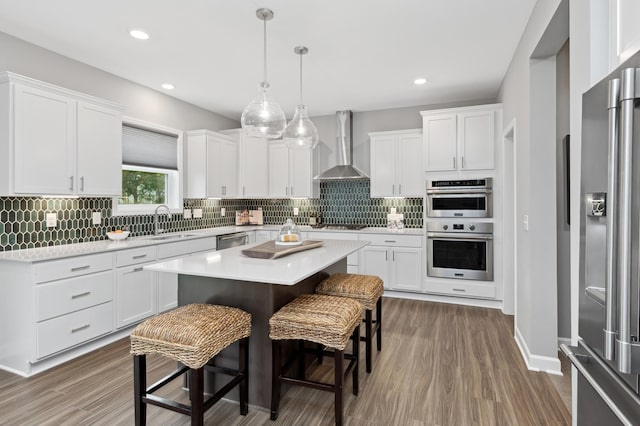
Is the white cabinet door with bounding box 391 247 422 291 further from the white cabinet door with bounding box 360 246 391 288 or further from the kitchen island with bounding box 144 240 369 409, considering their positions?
the kitchen island with bounding box 144 240 369 409

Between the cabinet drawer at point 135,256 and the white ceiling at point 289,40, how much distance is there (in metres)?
1.92

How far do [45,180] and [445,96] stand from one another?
4.63 metres

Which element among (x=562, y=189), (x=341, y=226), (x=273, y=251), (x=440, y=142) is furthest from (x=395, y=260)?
(x=273, y=251)

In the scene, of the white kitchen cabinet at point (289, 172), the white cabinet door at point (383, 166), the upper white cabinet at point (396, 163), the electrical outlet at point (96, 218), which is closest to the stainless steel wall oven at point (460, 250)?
the upper white cabinet at point (396, 163)

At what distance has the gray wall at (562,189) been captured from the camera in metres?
3.03

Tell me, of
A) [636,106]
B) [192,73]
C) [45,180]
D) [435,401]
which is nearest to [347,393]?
[435,401]

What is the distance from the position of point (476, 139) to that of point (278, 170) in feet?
9.86

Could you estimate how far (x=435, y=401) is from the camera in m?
2.26

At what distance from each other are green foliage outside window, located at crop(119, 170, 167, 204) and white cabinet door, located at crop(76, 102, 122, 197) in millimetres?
539

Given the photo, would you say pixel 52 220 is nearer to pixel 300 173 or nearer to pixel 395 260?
pixel 300 173

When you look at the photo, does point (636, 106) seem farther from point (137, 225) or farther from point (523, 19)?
point (137, 225)

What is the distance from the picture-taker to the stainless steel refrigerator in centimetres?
83

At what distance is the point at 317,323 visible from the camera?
1.92 meters

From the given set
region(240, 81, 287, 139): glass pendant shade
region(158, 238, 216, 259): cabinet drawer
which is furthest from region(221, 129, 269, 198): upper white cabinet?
region(240, 81, 287, 139): glass pendant shade
